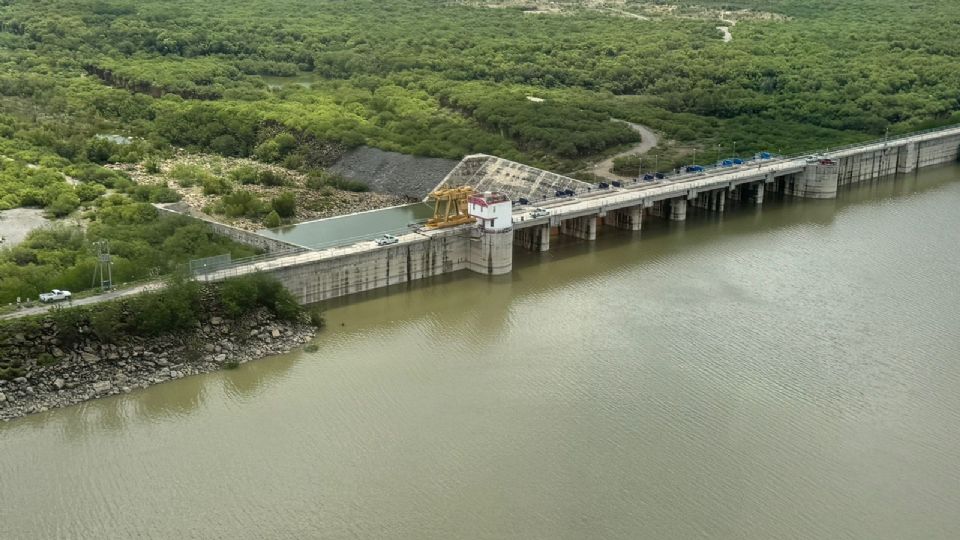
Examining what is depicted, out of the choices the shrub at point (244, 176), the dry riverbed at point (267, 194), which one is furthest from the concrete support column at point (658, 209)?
the shrub at point (244, 176)

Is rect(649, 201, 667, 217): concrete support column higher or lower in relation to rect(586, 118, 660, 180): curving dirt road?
lower

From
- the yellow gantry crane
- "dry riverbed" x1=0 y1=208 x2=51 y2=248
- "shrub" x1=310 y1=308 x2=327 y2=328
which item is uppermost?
the yellow gantry crane

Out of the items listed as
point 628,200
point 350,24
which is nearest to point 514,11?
point 350,24

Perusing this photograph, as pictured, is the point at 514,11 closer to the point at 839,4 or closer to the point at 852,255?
the point at 839,4

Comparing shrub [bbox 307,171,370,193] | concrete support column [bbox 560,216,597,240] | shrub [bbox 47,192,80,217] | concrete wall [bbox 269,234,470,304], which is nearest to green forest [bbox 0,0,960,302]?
shrub [bbox 47,192,80,217]

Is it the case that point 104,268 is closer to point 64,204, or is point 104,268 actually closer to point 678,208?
point 64,204

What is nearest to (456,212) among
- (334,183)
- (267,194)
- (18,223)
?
(267,194)

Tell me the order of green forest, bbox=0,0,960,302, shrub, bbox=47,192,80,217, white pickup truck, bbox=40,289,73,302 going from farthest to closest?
green forest, bbox=0,0,960,302
shrub, bbox=47,192,80,217
white pickup truck, bbox=40,289,73,302

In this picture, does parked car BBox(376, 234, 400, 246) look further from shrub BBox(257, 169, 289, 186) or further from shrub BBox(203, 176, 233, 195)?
shrub BBox(257, 169, 289, 186)

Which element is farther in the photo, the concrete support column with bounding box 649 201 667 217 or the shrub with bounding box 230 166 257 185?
the shrub with bounding box 230 166 257 185
